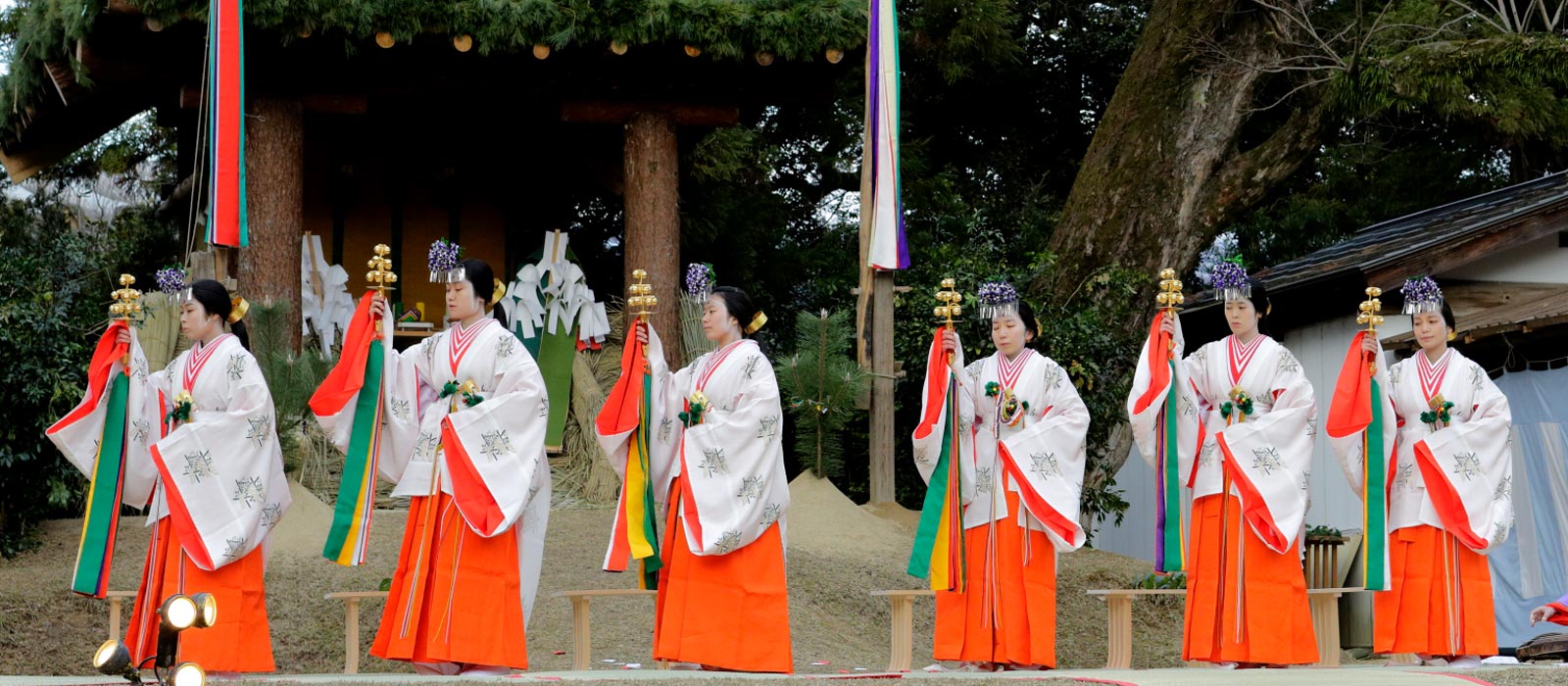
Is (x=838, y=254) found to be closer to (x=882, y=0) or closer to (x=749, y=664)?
(x=882, y=0)

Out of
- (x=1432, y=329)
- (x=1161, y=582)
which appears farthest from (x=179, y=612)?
(x=1161, y=582)

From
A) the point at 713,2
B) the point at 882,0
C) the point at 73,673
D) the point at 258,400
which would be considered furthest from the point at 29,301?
the point at 882,0

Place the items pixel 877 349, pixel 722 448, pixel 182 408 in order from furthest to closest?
pixel 877 349 → pixel 722 448 → pixel 182 408

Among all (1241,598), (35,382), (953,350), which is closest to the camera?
(1241,598)

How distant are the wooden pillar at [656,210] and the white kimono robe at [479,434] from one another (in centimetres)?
500

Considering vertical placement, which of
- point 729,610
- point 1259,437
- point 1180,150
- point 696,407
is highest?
point 1180,150

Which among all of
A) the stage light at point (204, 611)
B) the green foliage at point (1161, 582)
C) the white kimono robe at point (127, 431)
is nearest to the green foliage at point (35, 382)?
the white kimono robe at point (127, 431)

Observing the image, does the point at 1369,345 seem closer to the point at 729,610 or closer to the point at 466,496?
the point at 729,610

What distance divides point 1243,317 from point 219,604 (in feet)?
16.1

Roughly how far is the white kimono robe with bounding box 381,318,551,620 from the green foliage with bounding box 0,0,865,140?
15.9 ft

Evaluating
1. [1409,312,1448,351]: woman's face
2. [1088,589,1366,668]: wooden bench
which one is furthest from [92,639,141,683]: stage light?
[1409,312,1448,351]: woman's face

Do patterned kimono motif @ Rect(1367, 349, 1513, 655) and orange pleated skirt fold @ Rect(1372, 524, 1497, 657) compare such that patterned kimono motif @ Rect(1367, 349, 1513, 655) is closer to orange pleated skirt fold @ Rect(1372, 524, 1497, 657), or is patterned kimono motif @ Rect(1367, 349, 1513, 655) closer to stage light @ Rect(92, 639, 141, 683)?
orange pleated skirt fold @ Rect(1372, 524, 1497, 657)

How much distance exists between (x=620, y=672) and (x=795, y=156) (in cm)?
1214

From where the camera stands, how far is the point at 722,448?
7.89 meters
